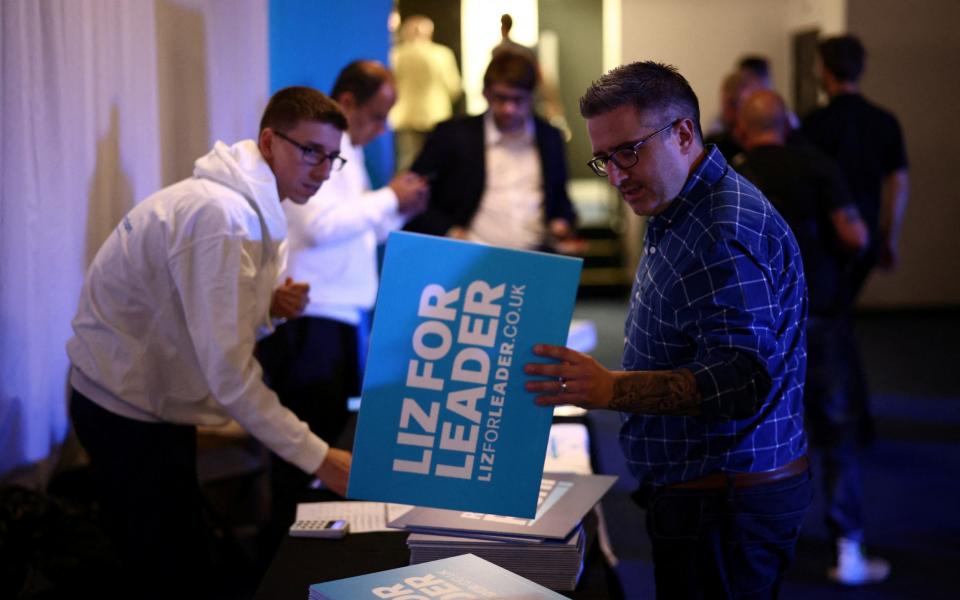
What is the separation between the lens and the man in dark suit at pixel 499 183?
12.9 feet

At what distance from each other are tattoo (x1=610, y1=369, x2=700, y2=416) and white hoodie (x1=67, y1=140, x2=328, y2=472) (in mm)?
694

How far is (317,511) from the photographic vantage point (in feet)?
6.24

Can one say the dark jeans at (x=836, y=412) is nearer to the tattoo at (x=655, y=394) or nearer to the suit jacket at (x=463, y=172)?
the suit jacket at (x=463, y=172)

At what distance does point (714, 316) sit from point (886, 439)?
12.9 ft

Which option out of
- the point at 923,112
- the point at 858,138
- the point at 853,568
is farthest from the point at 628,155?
the point at 923,112

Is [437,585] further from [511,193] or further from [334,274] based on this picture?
[511,193]

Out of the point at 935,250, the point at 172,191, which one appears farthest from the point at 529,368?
the point at 935,250

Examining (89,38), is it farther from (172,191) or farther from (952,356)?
(952,356)

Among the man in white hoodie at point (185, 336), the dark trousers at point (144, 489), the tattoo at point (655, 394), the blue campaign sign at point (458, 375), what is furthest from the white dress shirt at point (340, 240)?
the tattoo at point (655, 394)

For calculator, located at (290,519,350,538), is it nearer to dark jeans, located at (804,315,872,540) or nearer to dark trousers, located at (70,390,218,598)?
dark trousers, located at (70,390,218,598)

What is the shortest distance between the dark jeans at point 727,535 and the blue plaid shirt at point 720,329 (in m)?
0.04

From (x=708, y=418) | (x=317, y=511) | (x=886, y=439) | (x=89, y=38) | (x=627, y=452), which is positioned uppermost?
(x=89, y=38)

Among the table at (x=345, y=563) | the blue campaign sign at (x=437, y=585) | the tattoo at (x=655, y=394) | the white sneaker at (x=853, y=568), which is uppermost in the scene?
the tattoo at (x=655, y=394)

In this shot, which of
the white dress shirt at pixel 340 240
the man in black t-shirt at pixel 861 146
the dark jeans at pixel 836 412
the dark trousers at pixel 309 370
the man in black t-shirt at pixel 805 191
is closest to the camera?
the white dress shirt at pixel 340 240
